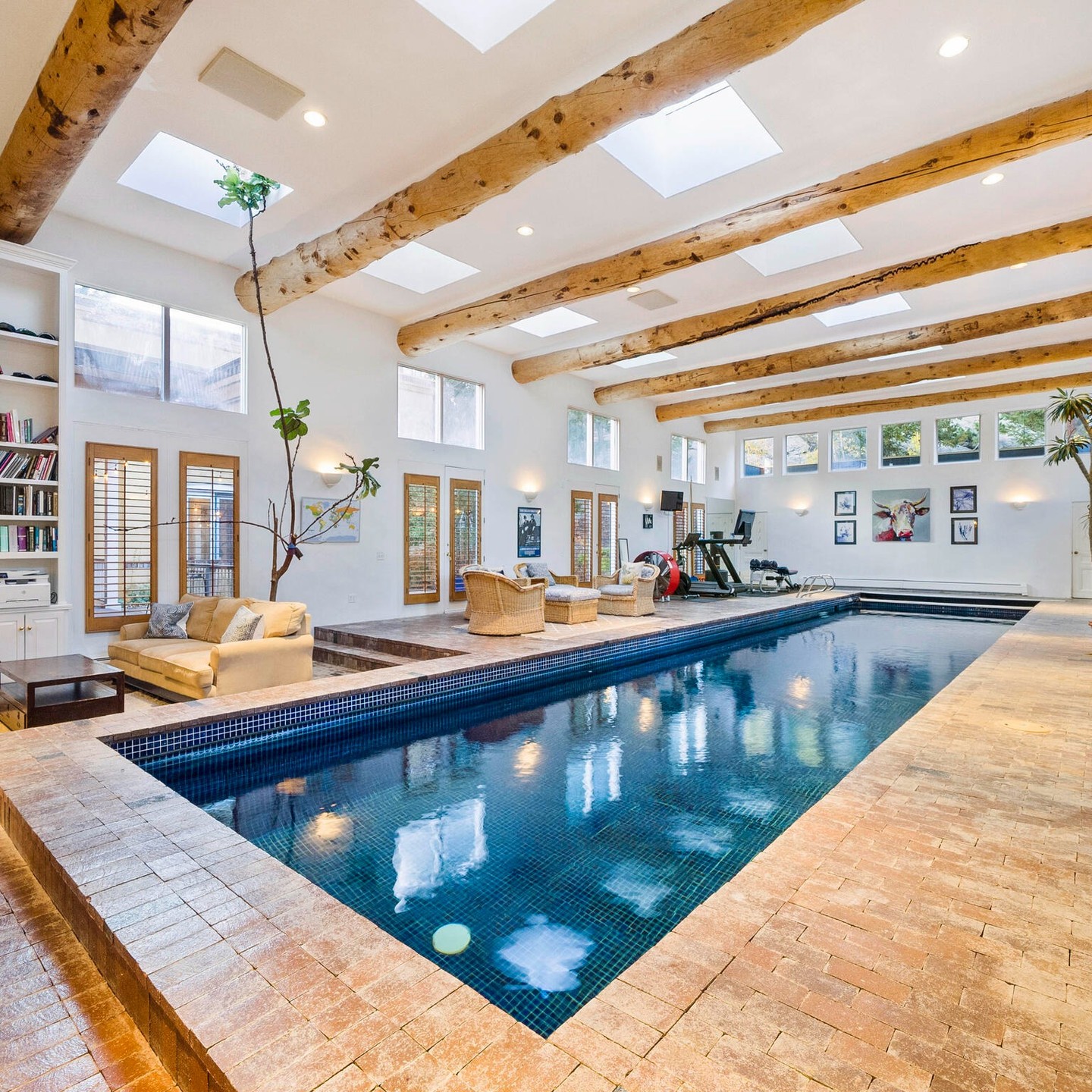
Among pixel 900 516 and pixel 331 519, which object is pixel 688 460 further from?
→ pixel 331 519

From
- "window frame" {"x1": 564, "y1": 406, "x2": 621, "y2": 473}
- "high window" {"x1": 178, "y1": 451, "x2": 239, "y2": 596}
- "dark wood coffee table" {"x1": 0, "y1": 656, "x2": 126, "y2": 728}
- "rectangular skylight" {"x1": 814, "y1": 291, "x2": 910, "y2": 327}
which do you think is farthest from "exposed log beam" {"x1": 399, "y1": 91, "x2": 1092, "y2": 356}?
"dark wood coffee table" {"x1": 0, "y1": 656, "x2": 126, "y2": 728}

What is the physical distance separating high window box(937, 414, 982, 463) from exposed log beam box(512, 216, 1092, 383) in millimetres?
7328

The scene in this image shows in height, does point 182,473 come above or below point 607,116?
below

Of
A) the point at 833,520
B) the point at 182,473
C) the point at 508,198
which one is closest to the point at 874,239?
the point at 508,198

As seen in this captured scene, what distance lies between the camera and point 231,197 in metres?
5.32

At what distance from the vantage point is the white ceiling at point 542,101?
142 inches

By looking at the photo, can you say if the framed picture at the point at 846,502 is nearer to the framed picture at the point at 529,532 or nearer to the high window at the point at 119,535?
the framed picture at the point at 529,532

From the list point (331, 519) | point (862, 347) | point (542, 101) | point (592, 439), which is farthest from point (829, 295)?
point (331, 519)

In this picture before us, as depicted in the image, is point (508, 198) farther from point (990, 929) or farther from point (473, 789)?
point (990, 929)

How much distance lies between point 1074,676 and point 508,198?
594 centimetres

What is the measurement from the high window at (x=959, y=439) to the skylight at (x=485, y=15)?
12.6 meters

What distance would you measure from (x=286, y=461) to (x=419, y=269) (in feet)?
8.54

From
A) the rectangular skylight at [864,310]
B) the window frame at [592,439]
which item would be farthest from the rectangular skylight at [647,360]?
the rectangular skylight at [864,310]

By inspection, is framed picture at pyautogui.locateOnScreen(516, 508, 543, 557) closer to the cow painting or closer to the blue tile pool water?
the blue tile pool water
